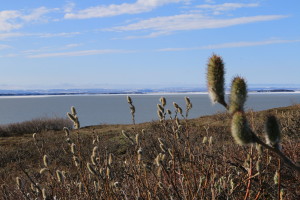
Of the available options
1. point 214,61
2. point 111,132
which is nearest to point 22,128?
point 111,132

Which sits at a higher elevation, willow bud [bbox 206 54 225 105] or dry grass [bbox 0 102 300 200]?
willow bud [bbox 206 54 225 105]

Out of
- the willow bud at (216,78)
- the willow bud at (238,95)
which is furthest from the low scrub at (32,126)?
the willow bud at (238,95)

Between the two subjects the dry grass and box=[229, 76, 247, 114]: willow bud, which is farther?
the dry grass

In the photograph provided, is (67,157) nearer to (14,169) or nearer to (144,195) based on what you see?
(14,169)

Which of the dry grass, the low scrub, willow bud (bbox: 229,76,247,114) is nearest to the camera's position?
willow bud (bbox: 229,76,247,114)

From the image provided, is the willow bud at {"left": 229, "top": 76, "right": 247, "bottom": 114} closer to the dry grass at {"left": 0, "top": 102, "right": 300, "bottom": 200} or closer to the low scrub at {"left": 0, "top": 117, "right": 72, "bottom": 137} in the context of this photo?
the dry grass at {"left": 0, "top": 102, "right": 300, "bottom": 200}

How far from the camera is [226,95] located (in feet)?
6.02

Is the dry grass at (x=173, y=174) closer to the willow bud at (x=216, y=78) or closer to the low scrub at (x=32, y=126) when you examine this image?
the willow bud at (x=216, y=78)

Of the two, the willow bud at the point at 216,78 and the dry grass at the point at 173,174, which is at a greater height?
the willow bud at the point at 216,78

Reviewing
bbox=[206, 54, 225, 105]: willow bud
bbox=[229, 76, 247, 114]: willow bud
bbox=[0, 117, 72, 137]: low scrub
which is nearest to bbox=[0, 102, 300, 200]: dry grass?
bbox=[206, 54, 225, 105]: willow bud

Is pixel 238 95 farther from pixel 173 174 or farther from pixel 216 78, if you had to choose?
pixel 173 174

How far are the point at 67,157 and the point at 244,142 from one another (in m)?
14.6

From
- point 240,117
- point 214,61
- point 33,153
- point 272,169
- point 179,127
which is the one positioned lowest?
point 33,153

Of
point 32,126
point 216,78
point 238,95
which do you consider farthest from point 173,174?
point 32,126
